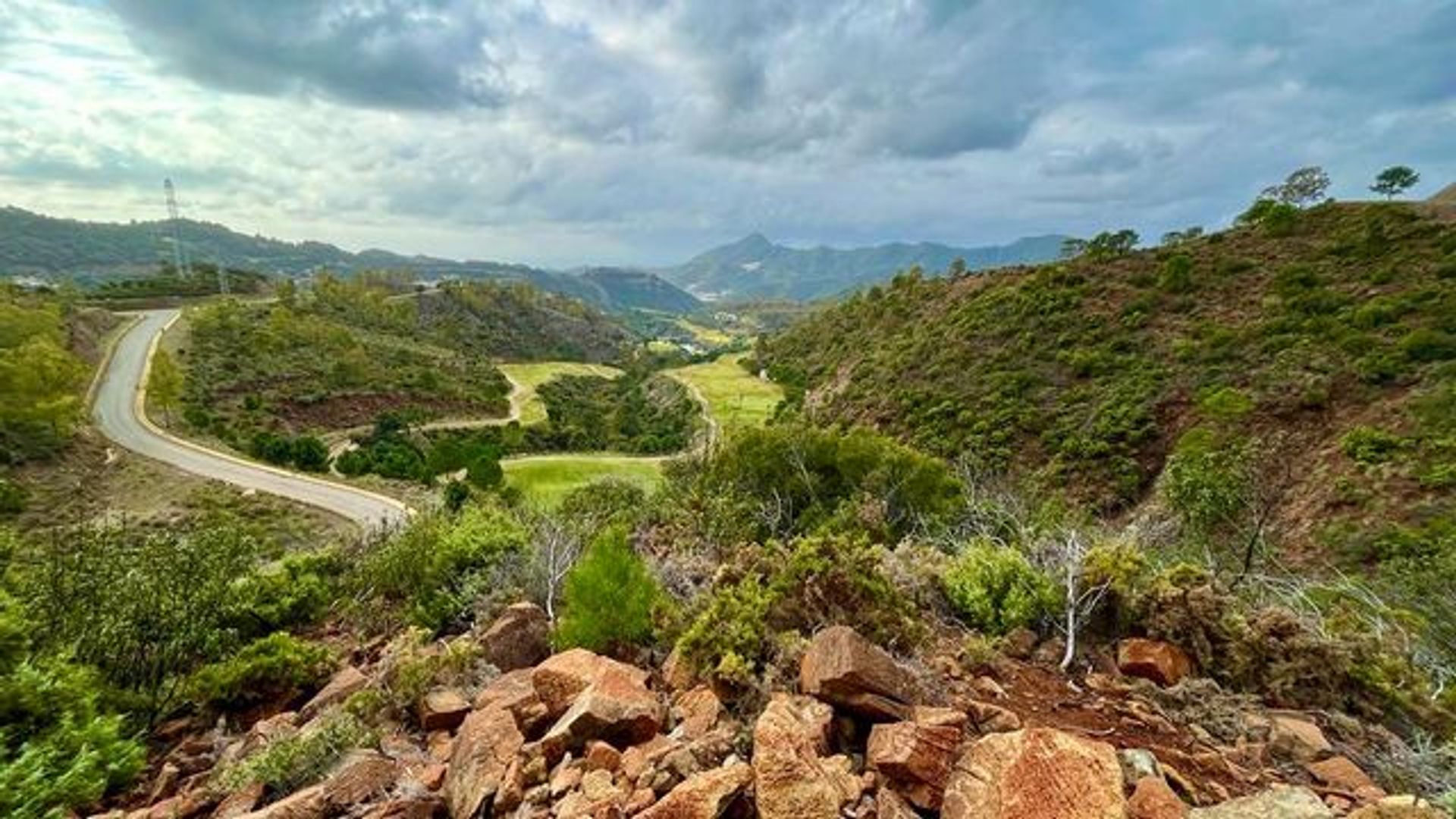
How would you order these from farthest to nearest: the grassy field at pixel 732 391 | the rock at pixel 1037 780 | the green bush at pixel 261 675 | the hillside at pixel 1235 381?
the grassy field at pixel 732 391 → the hillside at pixel 1235 381 → the green bush at pixel 261 675 → the rock at pixel 1037 780

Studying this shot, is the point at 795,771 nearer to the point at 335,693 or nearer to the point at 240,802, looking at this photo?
the point at 240,802

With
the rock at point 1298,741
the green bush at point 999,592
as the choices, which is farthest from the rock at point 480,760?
the rock at point 1298,741

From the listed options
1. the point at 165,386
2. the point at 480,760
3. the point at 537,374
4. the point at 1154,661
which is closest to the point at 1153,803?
the point at 1154,661

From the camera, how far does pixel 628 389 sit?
106 metres

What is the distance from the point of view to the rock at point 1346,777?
4.52 meters

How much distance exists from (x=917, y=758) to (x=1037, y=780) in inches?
25.0

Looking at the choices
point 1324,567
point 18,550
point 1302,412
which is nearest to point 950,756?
point 18,550

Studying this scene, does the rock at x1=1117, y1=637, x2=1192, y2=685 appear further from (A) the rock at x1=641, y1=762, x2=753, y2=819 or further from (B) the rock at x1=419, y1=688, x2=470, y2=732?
(B) the rock at x1=419, y1=688, x2=470, y2=732

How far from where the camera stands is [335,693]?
23.6 ft

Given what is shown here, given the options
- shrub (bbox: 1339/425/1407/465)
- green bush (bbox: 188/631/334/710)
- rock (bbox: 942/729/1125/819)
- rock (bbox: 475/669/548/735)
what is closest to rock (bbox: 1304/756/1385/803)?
rock (bbox: 942/729/1125/819)

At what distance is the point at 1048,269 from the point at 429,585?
59.8 metres

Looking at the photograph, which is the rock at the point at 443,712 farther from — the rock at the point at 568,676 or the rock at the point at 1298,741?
the rock at the point at 1298,741

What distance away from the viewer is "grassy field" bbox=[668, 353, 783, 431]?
7075 cm

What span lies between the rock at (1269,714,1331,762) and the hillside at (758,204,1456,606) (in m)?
15.0
